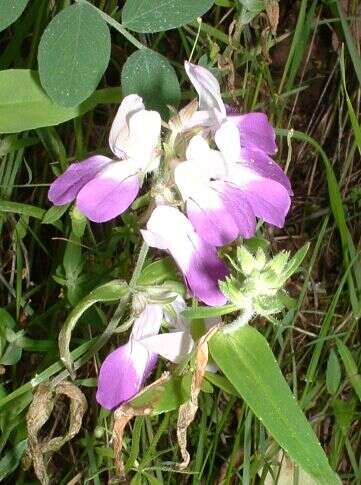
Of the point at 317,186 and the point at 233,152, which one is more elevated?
the point at 233,152

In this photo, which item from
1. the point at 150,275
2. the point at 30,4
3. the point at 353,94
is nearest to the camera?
the point at 150,275

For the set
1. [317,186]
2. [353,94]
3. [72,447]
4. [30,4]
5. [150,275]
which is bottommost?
[72,447]

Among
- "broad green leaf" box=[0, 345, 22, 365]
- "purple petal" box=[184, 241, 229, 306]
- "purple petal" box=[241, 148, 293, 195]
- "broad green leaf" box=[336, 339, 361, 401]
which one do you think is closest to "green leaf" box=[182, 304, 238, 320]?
"purple petal" box=[184, 241, 229, 306]

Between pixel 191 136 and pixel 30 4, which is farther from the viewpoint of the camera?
pixel 30 4

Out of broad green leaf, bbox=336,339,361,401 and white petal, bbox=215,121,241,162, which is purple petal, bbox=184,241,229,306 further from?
broad green leaf, bbox=336,339,361,401

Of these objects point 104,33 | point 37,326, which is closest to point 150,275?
point 104,33

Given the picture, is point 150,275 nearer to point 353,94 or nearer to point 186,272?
point 186,272

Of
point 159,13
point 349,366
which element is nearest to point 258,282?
point 159,13
